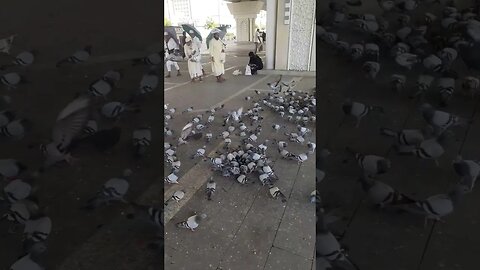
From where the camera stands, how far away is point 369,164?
0.38 meters

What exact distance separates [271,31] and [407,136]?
3.29m

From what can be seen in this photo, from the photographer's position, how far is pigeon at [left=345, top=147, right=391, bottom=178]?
1.23 ft

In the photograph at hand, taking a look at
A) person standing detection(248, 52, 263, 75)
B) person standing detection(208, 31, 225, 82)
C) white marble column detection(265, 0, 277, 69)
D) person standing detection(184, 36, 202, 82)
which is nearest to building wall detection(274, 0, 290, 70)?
white marble column detection(265, 0, 277, 69)

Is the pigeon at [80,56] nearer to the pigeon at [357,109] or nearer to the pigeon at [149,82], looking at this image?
the pigeon at [149,82]

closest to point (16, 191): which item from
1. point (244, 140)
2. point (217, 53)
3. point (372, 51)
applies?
point (372, 51)

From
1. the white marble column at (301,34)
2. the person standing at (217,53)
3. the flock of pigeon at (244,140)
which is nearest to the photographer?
the flock of pigeon at (244,140)

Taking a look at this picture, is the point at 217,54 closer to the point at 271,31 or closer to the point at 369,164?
the point at 271,31

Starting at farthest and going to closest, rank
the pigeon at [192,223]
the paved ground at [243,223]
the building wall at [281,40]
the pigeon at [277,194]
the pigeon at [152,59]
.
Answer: the building wall at [281,40], the pigeon at [277,194], the pigeon at [192,223], the paved ground at [243,223], the pigeon at [152,59]

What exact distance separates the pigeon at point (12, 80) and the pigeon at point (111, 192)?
0.19 metres

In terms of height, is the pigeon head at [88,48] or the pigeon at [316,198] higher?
the pigeon head at [88,48]

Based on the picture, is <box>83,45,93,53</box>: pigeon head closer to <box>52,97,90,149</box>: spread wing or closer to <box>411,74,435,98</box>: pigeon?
<box>52,97,90,149</box>: spread wing

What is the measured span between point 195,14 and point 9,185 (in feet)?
33.1

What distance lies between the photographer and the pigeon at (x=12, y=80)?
16.0 inches

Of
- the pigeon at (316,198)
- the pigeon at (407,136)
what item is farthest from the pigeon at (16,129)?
the pigeon at (407,136)
